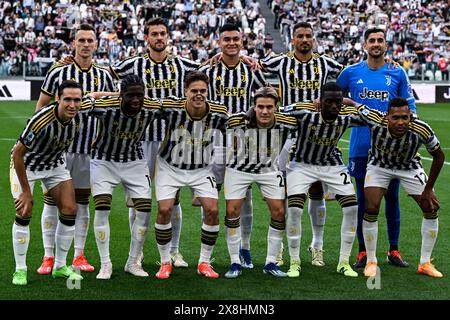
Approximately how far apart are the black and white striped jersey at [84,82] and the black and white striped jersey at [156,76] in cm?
19

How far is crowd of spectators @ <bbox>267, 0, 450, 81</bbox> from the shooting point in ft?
105

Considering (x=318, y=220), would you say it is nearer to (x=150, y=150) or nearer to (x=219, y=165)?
(x=219, y=165)

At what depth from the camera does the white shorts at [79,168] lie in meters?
8.19

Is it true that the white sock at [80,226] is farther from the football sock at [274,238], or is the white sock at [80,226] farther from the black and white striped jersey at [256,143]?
the football sock at [274,238]

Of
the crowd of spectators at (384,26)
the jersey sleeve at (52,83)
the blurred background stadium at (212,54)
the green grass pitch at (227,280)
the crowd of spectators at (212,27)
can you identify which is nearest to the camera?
the green grass pitch at (227,280)

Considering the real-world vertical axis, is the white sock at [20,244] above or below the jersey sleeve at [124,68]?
below

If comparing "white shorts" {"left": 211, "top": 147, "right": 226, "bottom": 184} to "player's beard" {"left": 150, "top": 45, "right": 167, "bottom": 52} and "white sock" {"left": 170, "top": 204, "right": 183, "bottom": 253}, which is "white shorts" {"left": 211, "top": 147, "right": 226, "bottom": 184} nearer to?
"white sock" {"left": 170, "top": 204, "right": 183, "bottom": 253}

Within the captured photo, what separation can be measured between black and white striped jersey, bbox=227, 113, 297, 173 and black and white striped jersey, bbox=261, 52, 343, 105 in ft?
2.07

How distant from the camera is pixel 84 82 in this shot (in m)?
8.34

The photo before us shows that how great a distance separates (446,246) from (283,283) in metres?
2.45

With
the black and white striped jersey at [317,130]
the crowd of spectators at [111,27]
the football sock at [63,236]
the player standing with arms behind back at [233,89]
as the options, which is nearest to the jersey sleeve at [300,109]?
the black and white striped jersey at [317,130]

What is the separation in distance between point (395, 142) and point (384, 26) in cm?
2673

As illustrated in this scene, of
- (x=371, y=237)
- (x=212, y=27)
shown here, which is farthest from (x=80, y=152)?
(x=212, y=27)

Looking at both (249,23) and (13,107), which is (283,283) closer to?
(13,107)
